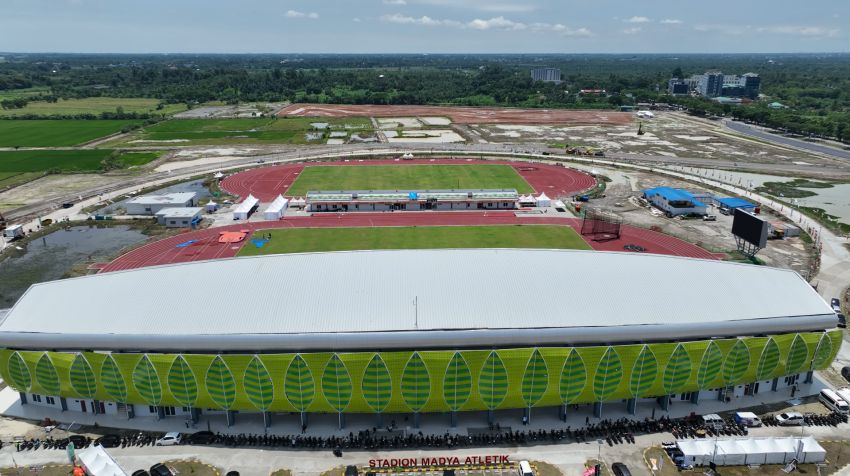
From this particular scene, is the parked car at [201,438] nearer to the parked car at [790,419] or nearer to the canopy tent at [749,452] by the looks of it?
the canopy tent at [749,452]

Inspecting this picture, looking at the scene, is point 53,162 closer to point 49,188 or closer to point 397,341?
point 49,188

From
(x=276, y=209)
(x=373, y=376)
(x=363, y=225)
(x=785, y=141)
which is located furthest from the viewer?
(x=785, y=141)

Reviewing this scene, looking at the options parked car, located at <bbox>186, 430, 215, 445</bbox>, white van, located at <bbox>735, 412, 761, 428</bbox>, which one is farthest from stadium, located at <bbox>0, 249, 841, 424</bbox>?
white van, located at <bbox>735, 412, 761, 428</bbox>

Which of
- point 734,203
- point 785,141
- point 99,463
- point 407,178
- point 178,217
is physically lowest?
point 99,463

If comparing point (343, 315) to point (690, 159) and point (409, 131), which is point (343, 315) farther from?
point (409, 131)

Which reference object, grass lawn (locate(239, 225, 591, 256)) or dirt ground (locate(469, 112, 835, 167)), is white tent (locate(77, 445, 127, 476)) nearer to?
grass lawn (locate(239, 225, 591, 256))

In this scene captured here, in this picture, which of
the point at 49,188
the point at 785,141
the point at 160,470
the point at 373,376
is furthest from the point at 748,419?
the point at 785,141

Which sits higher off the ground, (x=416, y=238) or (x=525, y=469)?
(x=416, y=238)
